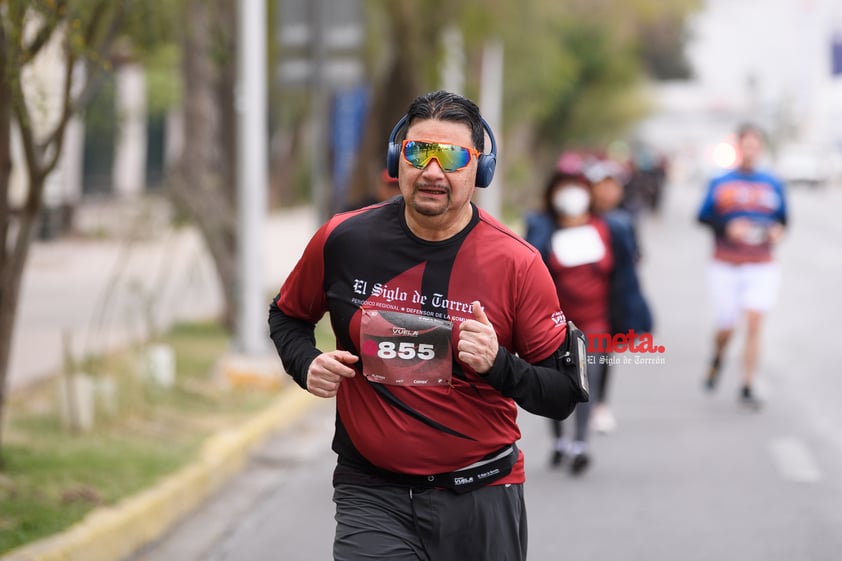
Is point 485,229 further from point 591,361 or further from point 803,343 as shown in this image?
point 803,343

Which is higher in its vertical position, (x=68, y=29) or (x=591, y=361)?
(x=68, y=29)

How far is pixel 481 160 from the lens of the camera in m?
4.17

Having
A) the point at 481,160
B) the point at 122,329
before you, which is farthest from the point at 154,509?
the point at 122,329

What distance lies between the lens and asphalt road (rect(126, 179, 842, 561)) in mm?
7266

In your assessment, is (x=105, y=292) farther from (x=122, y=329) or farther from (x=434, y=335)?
(x=434, y=335)

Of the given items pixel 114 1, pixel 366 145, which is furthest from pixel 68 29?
pixel 366 145

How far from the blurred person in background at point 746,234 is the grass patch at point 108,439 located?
3686 mm

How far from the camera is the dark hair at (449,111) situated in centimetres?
410

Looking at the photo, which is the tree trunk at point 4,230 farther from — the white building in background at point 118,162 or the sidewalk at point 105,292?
the white building in background at point 118,162

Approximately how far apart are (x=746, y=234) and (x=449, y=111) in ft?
23.5

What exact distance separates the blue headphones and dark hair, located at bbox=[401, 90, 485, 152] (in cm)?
A: 3

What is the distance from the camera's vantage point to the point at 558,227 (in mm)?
8734

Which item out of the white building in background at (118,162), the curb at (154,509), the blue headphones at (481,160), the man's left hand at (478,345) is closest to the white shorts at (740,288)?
the curb at (154,509)

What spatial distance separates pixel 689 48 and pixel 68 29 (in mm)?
63857
